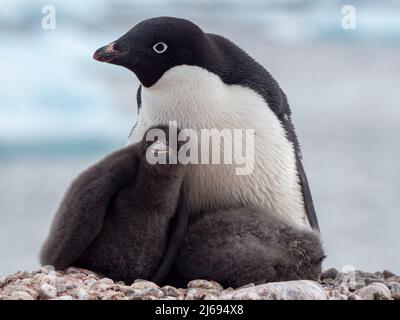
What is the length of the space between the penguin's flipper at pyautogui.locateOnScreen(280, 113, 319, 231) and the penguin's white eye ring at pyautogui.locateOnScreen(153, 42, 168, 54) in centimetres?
70

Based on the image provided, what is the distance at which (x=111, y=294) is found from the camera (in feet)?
8.96

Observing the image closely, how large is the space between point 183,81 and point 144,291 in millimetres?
1013

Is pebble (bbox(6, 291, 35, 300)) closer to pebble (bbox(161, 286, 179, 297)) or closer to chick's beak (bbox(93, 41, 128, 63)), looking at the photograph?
pebble (bbox(161, 286, 179, 297))

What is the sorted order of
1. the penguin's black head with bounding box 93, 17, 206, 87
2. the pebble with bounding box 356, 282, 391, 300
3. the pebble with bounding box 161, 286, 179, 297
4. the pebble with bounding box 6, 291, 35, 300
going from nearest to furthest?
the pebble with bounding box 6, 291, 35, 300 < the pebble with bounding box 161, 286, 179, 297 < the pebble with bounding box 356, 282, 391, 300 < the penguin's black head with bounding box 93, 17, 206, 87

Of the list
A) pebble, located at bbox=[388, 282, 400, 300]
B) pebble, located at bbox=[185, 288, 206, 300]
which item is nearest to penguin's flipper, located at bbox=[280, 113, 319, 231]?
pebble, located at bbox=[388, 282, 400, 300]

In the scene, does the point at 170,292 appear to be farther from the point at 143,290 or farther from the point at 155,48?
the point at 155,48

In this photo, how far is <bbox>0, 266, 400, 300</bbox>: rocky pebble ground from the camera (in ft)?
8.95

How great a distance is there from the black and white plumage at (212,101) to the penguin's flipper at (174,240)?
0.70ft

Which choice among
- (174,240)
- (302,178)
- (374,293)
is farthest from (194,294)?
(302,178)

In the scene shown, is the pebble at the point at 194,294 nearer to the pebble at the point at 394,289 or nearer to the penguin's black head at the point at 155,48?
the pebble at the point at 394,289

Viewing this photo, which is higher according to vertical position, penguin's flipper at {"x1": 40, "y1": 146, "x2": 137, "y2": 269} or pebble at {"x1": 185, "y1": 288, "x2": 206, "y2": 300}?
penguin's flipper at {"x1": 40, "y1": 146, "x2": 137, "y2": 269}

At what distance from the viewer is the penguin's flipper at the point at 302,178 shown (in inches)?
151
